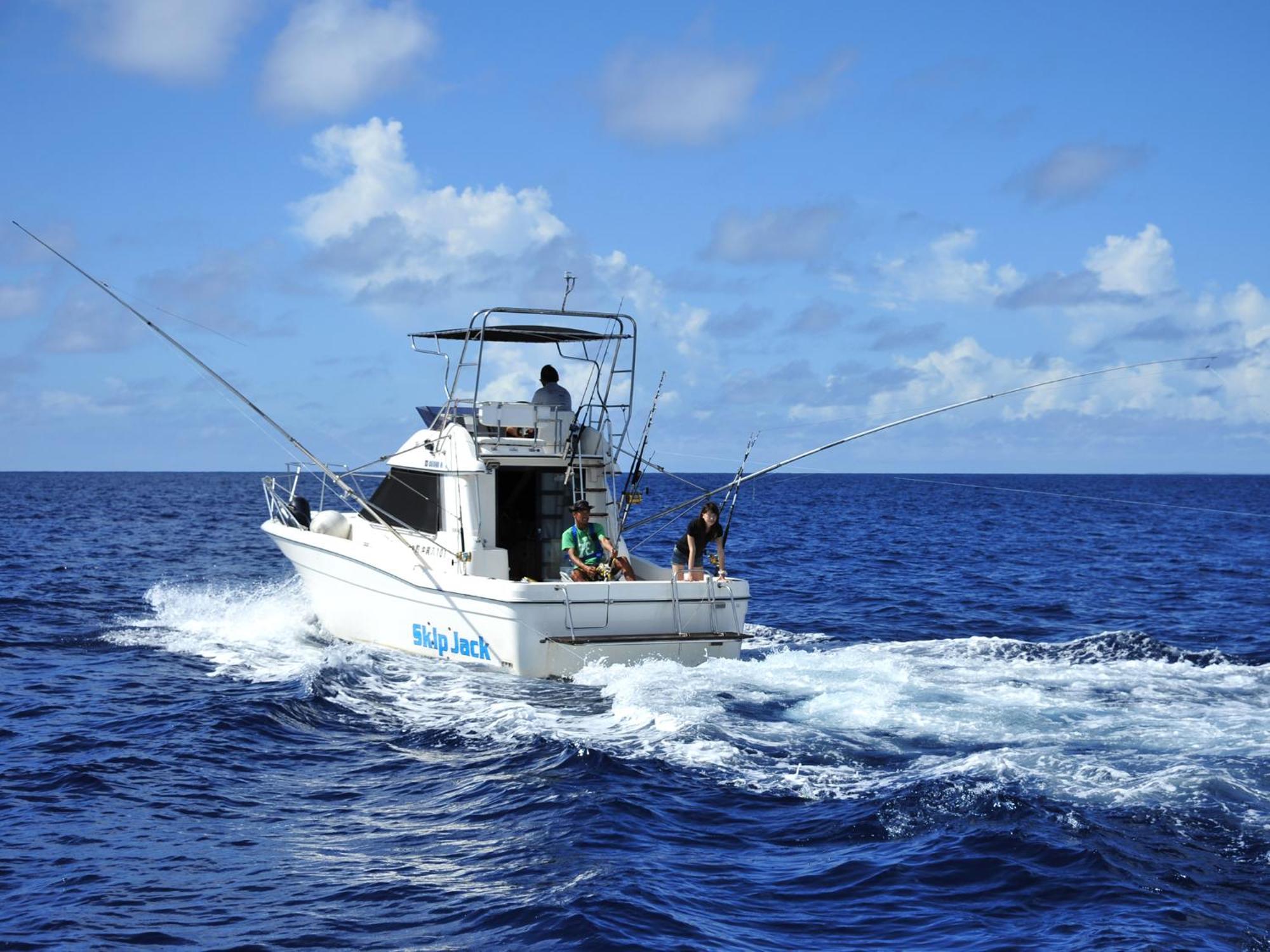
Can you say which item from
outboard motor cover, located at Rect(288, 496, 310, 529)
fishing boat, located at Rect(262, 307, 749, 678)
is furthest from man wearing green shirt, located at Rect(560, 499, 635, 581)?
outboard motor cover, located at Rect(288, 496, 310, 529)

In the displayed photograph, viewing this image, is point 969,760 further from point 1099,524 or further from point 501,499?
point 1099,524

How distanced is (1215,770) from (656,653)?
5.04 metres

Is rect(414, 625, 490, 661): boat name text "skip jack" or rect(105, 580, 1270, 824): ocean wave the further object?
rect(414, 625, 490, 661): boat name text "skip jack"

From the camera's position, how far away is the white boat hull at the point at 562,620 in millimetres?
11008

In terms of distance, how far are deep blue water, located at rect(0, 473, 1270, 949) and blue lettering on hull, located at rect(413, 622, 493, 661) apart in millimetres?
273

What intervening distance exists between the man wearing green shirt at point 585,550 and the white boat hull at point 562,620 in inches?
29.5

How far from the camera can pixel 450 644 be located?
11914 millimetres

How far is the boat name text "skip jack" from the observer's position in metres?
11.5

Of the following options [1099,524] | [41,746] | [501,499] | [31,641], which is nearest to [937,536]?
[1099,524]

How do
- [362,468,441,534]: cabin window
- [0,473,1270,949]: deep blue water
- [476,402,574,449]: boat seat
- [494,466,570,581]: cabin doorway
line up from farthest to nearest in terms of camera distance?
1. [494,466,570,581]: cabin doorway
2. [362,468,441,534]: cabin window
3. [476,402,574,449]: boat seat
4. [0,473,1270,949]: deep blue water

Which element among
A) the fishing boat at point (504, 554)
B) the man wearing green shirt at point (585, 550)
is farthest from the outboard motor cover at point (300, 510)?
the man wearing green shirt at point (585, 550)

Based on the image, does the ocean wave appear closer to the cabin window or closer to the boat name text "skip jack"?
the boat name text "skip jack"

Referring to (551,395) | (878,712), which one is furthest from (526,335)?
(878,712)

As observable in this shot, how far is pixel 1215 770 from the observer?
7.96 meters
